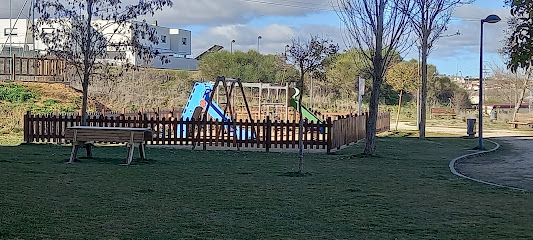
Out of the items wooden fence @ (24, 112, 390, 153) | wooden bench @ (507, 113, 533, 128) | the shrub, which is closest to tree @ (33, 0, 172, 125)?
wooden fence @ (24, 112, 390, 153)

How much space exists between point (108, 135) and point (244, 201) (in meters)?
5.82

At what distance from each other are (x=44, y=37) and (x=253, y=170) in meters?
7.52

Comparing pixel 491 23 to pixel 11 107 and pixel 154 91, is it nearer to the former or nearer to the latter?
Result: pixel 11 107

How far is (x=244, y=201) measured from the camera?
9.71m

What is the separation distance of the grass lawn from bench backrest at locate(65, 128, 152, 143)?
0.57m

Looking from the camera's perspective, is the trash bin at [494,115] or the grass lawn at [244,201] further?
the trash bin at [494,115]

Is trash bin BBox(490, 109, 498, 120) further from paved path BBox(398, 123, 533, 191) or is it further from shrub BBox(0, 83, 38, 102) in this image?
shrub BBox(0, 83, 38, 102)

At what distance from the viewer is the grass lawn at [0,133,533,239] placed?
7504 millimetres

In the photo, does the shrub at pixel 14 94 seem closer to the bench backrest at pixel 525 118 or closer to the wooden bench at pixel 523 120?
the wooden bench at pixel 523 120

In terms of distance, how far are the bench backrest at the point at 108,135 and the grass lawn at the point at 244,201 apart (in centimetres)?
57

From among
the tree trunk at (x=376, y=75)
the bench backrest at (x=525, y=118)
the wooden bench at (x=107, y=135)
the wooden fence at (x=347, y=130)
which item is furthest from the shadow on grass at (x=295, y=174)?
the bench backrest at (x=525, y=118)

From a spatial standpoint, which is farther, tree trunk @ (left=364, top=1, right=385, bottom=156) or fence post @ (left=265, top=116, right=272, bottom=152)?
fence post @ (left=265, top=116, right=272, bottom=152)

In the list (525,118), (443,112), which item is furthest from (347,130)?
(443,112)

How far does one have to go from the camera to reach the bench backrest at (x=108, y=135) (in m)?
14.5
